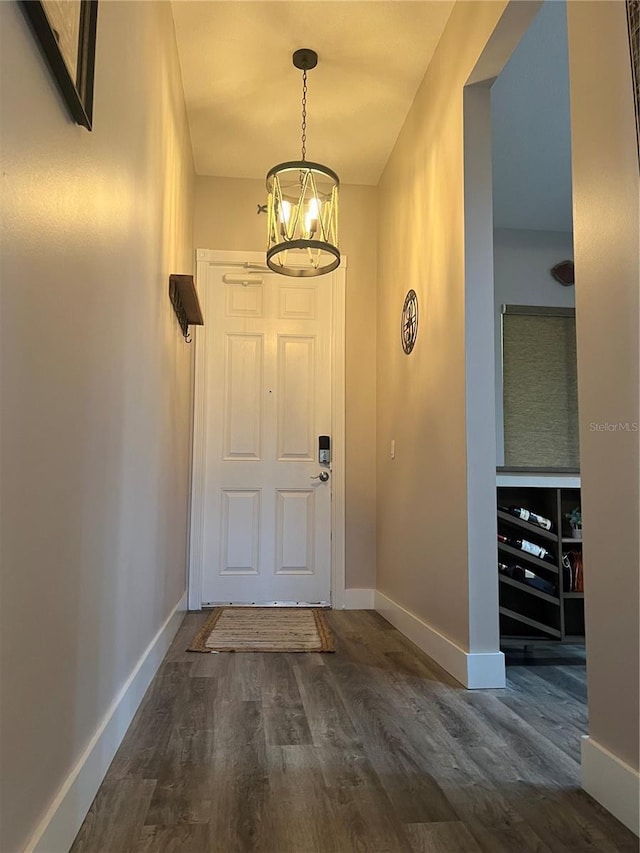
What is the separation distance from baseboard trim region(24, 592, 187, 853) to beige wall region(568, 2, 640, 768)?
1258 mm

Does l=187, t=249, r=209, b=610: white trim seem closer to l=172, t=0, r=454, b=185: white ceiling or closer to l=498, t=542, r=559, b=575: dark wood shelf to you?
l=172, t=0, r=454, b=185: white ceiling

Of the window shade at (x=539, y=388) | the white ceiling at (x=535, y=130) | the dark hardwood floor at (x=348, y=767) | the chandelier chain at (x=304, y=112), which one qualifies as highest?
the chandelier chain at (x=304, y=112)

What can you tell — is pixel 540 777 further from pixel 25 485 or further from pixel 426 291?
pixel 426 291

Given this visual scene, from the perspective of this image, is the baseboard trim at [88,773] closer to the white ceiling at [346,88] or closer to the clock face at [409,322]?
the clock face at [409,322]

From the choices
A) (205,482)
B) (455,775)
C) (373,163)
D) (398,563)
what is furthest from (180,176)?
(455,775)

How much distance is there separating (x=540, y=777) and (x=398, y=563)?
192cm

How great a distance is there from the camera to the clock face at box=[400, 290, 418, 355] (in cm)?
335

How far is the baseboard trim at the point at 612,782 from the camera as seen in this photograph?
1.40 m

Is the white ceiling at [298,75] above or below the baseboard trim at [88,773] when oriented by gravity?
above

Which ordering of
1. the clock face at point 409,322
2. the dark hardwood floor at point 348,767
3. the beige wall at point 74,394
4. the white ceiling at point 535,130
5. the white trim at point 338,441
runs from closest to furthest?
the beige wall at point 74,394
the dark hardwood floor at point 348,767
the white ceiling at point 535,130
the clock face at point 409,322
the white trim at point 338,441

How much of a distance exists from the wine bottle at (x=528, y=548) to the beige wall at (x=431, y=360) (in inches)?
12.7

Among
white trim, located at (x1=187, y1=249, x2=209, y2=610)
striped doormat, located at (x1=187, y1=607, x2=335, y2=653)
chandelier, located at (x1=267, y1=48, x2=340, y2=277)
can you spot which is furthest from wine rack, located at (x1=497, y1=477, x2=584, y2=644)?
white trim, located at (x1=187, y1=249, x2=209, y2=610)

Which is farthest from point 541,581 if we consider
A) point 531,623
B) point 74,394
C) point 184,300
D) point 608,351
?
point 74,394

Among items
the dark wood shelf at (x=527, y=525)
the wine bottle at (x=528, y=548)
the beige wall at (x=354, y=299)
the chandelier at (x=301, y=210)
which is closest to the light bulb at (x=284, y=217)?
the chandelier at (x=301, y=210)
